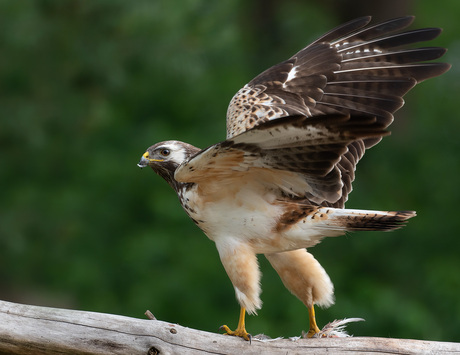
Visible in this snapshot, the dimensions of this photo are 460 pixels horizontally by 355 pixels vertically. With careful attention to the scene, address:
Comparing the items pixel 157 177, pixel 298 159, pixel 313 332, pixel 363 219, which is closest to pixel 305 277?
pixel 313 332

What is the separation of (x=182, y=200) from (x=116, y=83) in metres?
5.85

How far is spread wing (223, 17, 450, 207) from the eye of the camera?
5.56 metres

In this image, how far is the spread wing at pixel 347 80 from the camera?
219 inches

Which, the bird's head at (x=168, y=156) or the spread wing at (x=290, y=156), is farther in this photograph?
the bird's head at (x=168, y=156)

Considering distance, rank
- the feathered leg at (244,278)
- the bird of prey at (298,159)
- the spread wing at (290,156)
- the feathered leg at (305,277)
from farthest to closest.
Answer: the feathered leg at (305,277) < the feathered leg at (244,278) < the bird of prey at (298,159) < the spread wing at (290,156)

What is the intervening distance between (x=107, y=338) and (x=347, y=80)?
2.47 meters

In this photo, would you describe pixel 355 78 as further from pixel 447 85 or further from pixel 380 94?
pixel 447 85

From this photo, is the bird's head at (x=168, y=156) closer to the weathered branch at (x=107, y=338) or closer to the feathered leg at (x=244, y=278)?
the feathered leg at (x=244, y=278)

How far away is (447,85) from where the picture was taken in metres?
13.8

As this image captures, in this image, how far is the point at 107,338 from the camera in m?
4.79

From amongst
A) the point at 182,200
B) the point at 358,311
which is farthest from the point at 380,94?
the point at 358,311

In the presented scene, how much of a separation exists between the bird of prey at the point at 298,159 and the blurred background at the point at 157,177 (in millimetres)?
4886

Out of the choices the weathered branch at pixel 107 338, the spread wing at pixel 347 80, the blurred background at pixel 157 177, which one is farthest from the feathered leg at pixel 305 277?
the blurred background at pixel 157 177

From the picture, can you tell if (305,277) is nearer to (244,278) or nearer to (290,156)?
(244,278)
